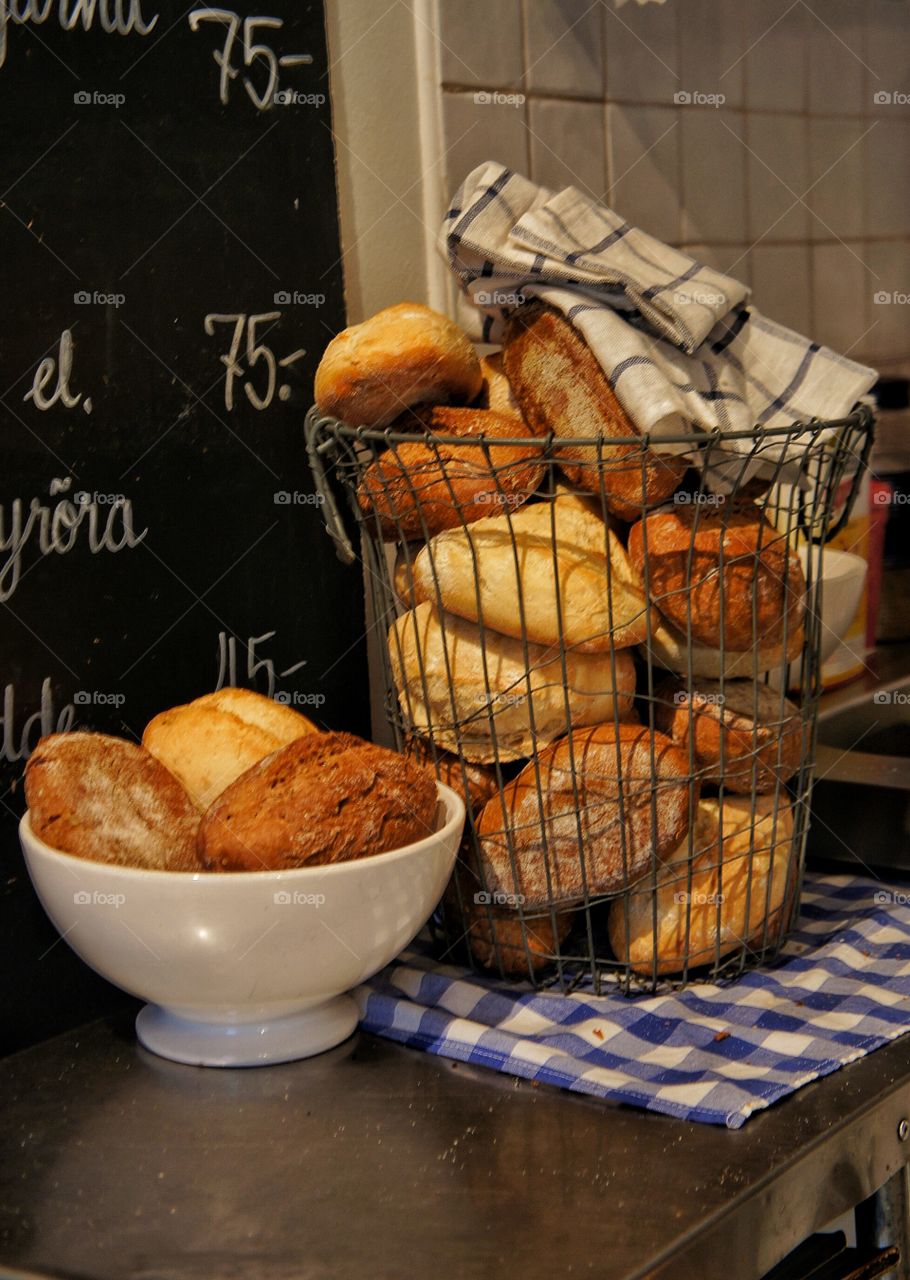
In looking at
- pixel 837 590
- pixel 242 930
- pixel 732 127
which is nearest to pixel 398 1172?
pixel 242 930

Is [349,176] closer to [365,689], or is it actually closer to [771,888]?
[365,689]

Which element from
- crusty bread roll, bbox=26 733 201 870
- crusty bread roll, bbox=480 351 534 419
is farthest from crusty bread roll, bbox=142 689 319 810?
crusty bread roll, bbox=480 351 534 419

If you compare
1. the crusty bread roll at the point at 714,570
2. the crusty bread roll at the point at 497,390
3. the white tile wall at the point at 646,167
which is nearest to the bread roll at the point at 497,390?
the crusty bread roll at the point at 497,390

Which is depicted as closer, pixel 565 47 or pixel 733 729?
pixel 733 729

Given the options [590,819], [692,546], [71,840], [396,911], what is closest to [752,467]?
[692,546]

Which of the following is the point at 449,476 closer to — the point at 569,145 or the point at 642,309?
the point at 642,309

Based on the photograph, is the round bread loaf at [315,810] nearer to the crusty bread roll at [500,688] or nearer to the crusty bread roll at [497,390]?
the crusty bread roll at [500,688]

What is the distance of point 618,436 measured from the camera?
0.79m

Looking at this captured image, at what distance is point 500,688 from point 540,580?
7 cm

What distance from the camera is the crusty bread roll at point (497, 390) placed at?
87 centimetres

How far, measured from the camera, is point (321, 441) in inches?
33.8

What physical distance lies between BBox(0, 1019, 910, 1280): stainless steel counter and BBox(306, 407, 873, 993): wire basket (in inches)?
4.8

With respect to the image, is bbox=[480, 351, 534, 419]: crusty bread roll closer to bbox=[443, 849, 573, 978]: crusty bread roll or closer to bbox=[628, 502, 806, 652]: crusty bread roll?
bbox=[628, 502, 806, 652]: crusty bread roll

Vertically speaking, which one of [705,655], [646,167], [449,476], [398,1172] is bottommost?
[398,1172]
